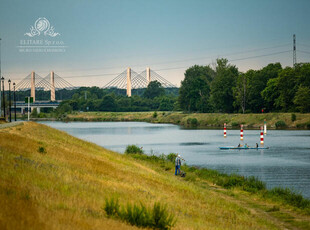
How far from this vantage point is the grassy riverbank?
94.9 metres

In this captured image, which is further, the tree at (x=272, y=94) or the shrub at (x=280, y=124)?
the tree at (x=272, y=94)

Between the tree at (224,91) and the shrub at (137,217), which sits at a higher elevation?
the tree at (224,91)

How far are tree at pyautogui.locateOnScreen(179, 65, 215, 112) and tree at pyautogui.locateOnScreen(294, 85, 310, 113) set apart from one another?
127 ft

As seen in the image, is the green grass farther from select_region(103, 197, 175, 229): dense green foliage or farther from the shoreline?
the shoreline

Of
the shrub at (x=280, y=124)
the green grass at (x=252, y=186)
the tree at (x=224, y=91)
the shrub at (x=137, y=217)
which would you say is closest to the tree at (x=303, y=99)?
the shrub at (x=280, y=124)

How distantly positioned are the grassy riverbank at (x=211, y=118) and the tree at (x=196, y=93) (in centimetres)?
436

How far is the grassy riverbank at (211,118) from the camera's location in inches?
3738

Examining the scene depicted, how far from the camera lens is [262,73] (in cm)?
11538

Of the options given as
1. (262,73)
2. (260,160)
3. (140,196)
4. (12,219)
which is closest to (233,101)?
(262,73)

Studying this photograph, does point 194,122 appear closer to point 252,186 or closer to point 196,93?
point 196,93

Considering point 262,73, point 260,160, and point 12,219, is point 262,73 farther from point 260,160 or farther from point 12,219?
point 12,219

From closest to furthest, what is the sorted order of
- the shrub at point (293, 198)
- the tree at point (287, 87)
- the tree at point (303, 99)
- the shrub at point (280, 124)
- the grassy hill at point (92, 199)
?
the grassy hill at point (92, 199) → the shrub at point (293, 198) → the tree at point (303, 99) → the shrub at point (280, 124) → the tree at point (287, 87)

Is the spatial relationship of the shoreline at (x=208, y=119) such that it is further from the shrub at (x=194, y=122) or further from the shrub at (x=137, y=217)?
the shrub at (x=137, y=217)

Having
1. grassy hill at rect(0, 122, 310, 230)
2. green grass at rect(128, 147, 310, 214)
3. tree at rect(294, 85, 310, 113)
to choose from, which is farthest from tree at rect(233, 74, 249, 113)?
grassy hill at rect(0, 122, 310, 230)
